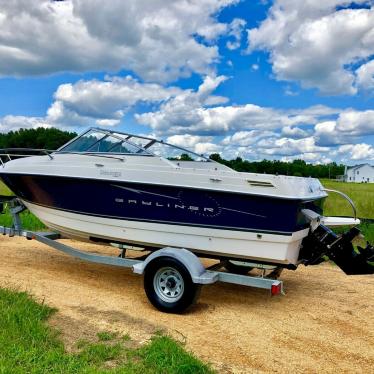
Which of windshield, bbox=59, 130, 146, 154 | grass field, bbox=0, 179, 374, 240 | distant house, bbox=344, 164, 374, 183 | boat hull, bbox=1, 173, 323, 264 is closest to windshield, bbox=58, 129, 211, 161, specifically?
windshield, bbox=59, 130, 146, 154

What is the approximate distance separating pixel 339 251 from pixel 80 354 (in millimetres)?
3226

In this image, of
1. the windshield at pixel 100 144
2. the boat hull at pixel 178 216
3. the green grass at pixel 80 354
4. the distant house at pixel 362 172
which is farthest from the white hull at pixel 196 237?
the distant house at pixel 362 172

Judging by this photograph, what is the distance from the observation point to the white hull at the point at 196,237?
5203 mm

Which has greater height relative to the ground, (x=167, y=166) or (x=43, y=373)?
(x=167, y=166)

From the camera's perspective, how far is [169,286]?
5.38 metres

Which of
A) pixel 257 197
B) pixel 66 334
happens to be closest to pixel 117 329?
pixel 66 334

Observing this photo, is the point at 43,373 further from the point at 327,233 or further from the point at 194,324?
the point at 327,233

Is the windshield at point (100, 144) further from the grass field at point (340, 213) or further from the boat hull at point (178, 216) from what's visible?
the grass field at point (340, 213)

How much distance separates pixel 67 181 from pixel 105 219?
741 millimetres

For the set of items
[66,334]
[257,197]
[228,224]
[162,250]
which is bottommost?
[66,334]

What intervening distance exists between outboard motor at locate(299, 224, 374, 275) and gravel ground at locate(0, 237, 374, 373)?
21.7 inches

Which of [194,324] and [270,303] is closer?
[194,324]

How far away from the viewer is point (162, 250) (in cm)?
536

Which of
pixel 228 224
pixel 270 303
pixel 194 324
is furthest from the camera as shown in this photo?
pixel 270 303
